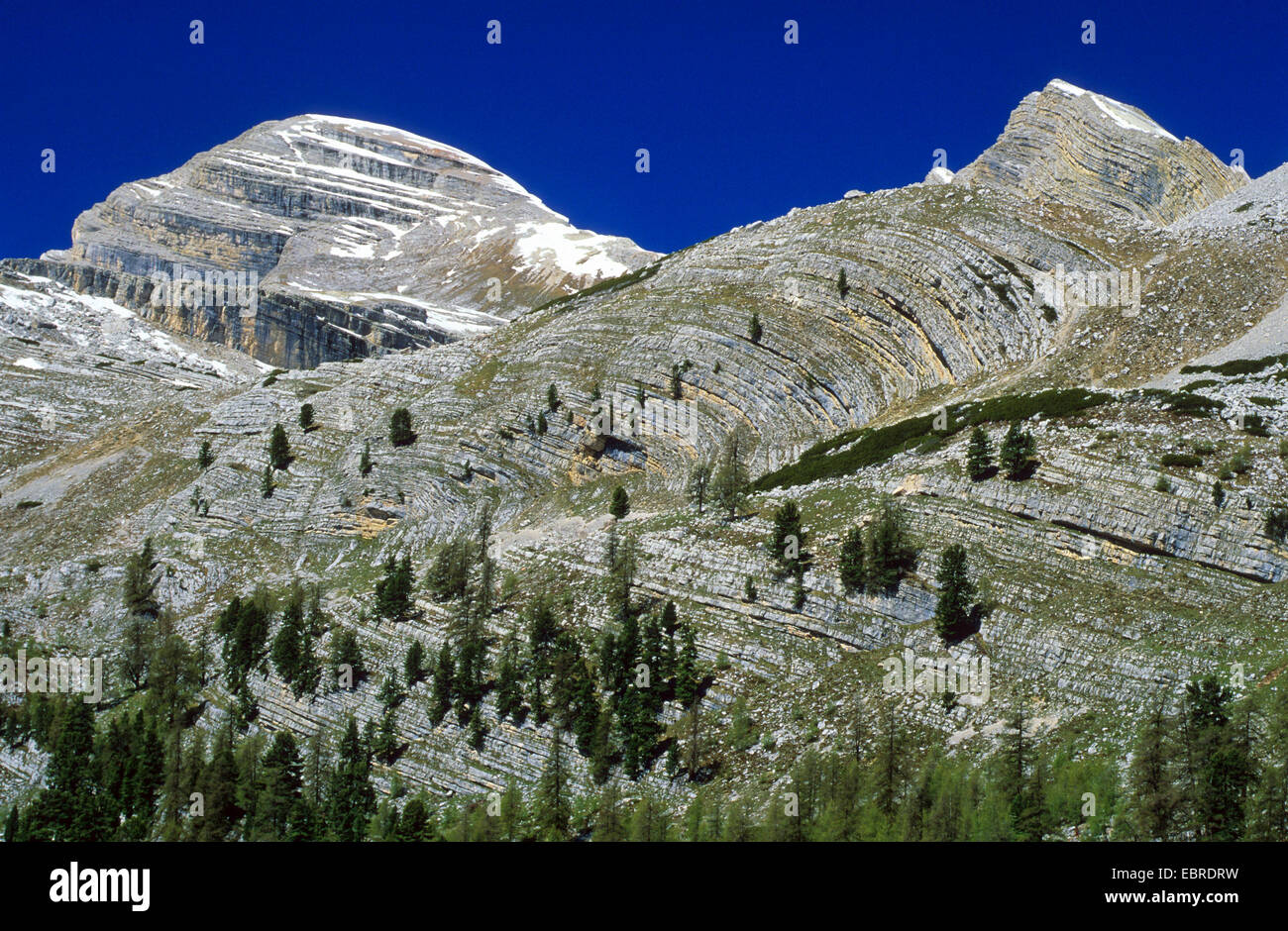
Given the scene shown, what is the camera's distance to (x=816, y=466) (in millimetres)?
78250

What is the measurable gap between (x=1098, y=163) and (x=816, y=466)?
7040 cm

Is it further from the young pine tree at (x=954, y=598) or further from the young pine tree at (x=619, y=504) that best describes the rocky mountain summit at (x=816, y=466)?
the young pine tree at (x=619, y=504)

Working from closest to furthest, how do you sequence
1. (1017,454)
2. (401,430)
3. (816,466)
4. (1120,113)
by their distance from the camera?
(1017,454) → (816,466) → (401,430) → (1120,113)

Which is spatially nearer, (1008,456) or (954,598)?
(954,598)

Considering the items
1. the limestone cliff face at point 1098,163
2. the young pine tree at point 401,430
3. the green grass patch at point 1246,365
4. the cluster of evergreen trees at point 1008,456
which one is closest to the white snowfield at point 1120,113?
the limestone cliff face at point 1098,163

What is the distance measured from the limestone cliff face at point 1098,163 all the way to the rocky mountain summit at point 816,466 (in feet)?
1.68

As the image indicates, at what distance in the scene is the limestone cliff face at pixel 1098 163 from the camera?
12012 cm

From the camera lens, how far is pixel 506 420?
98250 mm

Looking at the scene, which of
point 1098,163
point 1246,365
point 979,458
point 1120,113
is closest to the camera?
point 979,458

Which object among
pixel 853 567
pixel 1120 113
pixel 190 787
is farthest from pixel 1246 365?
pixel 1120 113

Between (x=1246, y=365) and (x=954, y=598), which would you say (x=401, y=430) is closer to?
(x=954, y=598)
